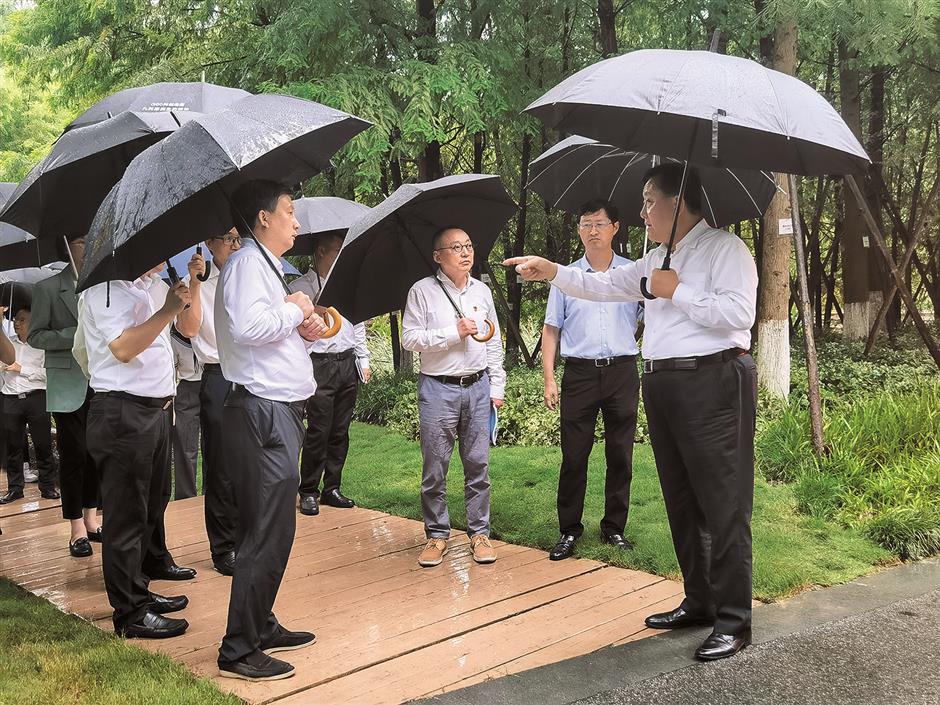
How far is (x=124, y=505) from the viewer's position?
4.23 meters

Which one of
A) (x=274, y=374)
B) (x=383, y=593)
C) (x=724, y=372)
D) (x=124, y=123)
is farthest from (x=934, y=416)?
(x=124, y=123)

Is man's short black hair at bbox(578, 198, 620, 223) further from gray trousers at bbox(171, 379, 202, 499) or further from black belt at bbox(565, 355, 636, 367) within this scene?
gray trousers at bbox(171, 379, 202, 499)

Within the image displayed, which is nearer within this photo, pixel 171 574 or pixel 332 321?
pixel 332 321

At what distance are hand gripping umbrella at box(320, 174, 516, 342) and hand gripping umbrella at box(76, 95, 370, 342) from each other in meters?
0.95

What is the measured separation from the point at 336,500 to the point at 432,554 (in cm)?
189

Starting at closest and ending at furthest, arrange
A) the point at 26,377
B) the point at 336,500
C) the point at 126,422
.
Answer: the point at 126,422
the point at 336,500
the point at 26,377

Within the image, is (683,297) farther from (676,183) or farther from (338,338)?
(338,338)

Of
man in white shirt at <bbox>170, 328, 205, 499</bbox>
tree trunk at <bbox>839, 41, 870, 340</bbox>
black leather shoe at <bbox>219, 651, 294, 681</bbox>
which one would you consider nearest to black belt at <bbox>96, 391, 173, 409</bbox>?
black leather shoe at <bbox>219, 651, 294, 681</bbox>

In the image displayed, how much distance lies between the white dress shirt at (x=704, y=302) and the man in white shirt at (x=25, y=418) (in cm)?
624

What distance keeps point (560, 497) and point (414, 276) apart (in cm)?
162

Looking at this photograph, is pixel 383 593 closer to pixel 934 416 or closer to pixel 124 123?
pixel 124 123

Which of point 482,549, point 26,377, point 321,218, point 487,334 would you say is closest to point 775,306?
point 321,218

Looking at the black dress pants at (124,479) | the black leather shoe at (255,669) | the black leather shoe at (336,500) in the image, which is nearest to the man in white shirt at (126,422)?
the black dress pants at (124,479)

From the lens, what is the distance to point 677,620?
427 cm
